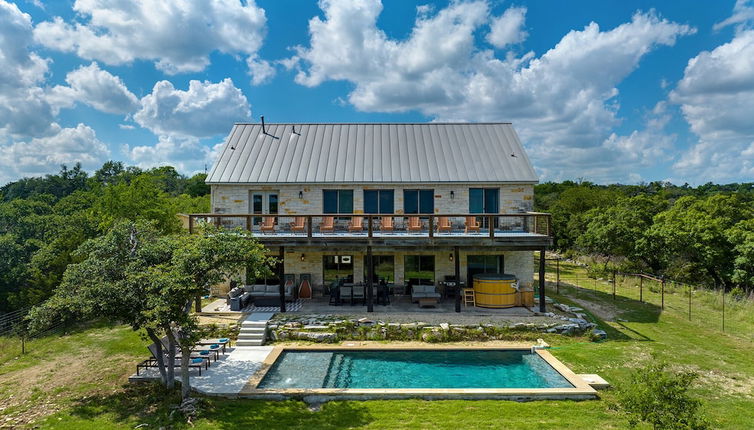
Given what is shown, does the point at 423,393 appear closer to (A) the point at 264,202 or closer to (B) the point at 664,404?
(B) the point at 664,404

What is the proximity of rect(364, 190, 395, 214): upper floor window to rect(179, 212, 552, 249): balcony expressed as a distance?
2.01 ft

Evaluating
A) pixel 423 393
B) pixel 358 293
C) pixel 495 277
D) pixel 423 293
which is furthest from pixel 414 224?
pixel 423 393

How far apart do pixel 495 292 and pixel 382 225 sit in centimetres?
511

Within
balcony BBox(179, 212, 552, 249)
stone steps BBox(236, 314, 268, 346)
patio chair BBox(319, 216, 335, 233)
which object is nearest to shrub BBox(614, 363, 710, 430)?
balcony BBox(179, 212, 552, 249)

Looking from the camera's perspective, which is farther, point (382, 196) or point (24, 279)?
point (24, 279)

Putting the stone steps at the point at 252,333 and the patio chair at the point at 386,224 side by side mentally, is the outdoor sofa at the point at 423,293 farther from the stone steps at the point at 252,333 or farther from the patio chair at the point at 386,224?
the stone steps at the point at 252,333

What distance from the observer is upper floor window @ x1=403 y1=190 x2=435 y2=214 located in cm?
1812

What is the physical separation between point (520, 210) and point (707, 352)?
26.1 ft

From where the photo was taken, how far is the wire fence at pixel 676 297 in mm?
16281

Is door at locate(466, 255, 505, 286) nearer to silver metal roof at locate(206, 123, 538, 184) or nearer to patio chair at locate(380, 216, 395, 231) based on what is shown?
silver metal roof at locate(206, 123, 538, 184)

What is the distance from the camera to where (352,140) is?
66.9ft

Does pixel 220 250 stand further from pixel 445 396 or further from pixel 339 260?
pixel 339 260

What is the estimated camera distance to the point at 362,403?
9242mm

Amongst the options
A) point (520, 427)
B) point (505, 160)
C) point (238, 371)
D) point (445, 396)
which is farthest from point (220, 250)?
point (505, 160)
